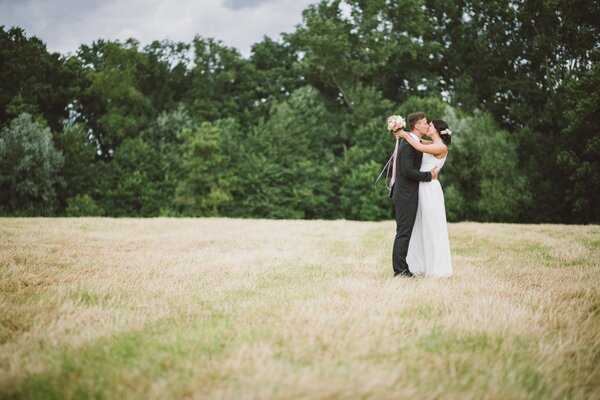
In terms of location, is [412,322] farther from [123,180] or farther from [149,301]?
[123,180]

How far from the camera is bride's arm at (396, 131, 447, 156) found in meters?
5.80

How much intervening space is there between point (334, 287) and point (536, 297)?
93.7 inches

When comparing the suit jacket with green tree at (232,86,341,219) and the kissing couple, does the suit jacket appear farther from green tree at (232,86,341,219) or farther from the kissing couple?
green tree at (232,86,341,219)

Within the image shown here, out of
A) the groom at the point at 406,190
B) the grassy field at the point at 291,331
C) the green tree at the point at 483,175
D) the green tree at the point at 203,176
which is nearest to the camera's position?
the grassy field at the point at 291,331

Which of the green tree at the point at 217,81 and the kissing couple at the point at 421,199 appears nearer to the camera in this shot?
the kissing couple at the point at 421,199

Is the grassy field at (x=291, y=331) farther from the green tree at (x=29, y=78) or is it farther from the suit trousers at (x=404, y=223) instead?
the green tree at (x=29, y=78)

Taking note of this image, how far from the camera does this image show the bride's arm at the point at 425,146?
5.80 m

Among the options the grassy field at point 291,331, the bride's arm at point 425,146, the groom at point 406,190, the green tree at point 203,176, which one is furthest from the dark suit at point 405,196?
the green tree at point 203,176

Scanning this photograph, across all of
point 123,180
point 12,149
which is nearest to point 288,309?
point 12,149

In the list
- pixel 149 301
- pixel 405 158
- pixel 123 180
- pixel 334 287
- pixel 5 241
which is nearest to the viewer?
pixel 149 301

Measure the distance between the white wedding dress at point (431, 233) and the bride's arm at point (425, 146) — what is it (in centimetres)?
17

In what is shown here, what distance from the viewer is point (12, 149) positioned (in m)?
30.8

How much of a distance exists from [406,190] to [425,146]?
2.40ft

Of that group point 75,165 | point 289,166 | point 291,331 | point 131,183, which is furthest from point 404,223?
point 75,165
